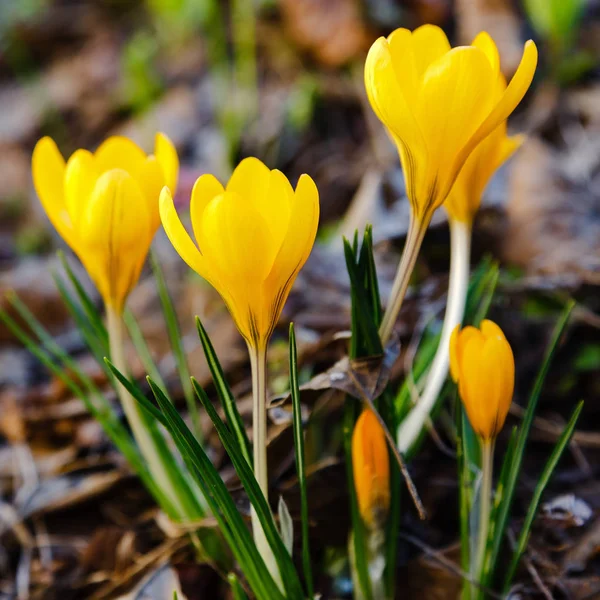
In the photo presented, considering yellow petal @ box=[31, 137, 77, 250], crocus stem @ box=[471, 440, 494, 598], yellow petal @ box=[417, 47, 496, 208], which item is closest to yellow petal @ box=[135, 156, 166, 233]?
yellow petal @ box=[31, 137, 77, 250]

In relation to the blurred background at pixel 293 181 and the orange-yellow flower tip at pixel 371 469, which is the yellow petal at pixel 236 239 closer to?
the orange-yellow flower tip at pixel 371 469

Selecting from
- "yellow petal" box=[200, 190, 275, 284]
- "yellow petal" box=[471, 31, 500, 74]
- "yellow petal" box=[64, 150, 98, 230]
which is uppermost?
"yellow petal" box=[471, 31, 500, 74]

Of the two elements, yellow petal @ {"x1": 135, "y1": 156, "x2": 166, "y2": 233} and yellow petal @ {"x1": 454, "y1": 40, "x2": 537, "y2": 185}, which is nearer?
yellow petal @ {"x1": 454, "y1": 40, "x2": 537, "y2": 185}

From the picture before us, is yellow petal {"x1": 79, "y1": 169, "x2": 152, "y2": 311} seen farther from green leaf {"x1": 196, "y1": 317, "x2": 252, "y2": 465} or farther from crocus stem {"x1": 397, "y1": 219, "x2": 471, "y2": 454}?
crocus stem {"x1": 397, "y1": 219, "x2": 471, "y2": 454}

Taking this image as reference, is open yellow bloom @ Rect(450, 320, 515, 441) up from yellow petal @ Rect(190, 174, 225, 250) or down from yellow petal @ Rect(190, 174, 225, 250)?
down

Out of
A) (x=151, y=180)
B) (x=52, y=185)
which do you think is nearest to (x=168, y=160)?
(x=151, y=180)

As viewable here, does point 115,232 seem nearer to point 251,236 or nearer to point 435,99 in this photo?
point 251,236

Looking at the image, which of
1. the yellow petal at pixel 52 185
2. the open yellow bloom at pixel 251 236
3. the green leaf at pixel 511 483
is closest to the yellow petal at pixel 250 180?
the open yellow bloom at pixel 251 236
